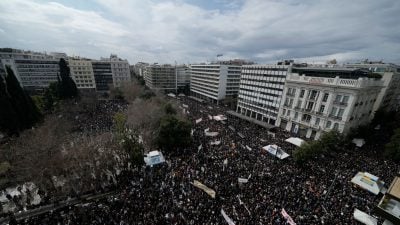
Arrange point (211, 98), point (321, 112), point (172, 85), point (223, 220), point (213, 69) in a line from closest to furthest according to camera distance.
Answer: point (223, 220)
point (321, 112)
point (213, 69)
point (211, 98)
point (172, 85)

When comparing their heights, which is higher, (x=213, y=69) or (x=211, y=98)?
(x=213, y=69)

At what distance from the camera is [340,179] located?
79.9 feet

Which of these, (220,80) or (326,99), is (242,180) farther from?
(220,80)

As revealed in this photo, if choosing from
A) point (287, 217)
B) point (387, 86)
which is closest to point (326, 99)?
→ point (387, 86)

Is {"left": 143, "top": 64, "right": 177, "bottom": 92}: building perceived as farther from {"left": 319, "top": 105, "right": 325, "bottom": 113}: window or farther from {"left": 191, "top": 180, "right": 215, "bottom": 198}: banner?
{"left": 191, "top": 180, "right": 215, "bottom": 198}: banner

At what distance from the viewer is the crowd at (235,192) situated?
57.3ft

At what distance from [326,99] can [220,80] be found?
134 feet

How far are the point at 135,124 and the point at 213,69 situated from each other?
46.2 meters

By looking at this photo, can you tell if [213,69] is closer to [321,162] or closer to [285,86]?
[285,86]

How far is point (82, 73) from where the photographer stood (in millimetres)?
76625

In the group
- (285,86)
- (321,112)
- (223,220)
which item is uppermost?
(285,86)

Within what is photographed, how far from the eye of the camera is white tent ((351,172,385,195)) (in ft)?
70.2

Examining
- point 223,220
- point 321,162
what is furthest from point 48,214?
point 321,162

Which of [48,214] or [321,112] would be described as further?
[321,112]
